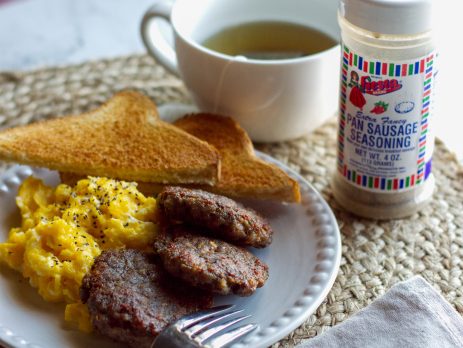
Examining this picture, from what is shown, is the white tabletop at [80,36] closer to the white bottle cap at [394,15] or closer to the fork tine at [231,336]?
the white bottle cap at [394,15]

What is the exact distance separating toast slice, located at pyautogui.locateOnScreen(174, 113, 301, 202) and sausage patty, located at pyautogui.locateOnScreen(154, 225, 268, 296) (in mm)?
319

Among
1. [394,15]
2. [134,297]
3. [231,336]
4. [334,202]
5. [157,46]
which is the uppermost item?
[394,15]

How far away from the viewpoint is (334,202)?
8.27ft

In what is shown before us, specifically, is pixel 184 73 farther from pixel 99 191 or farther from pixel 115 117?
pixel 99 191

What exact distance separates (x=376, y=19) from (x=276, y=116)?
2.23ft

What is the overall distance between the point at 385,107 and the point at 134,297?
0.93 meters

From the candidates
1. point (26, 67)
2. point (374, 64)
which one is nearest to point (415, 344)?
point (374, 64)

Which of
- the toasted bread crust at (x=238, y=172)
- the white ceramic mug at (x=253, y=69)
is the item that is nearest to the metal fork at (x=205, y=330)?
the toasted bread crust at (x=238, y=172)

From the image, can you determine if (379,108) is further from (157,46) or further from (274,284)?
(157,46)

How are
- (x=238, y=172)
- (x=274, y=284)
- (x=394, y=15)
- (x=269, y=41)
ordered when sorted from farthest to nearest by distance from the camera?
(x=269, y=41) → (x=238, y=172) → (x=274, y=284) → (x=394, y=15)

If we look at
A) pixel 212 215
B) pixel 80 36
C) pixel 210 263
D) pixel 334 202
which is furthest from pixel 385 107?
pixel 80 36

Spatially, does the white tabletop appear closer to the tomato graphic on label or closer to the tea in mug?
the tea in mug

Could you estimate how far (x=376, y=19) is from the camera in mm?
2045

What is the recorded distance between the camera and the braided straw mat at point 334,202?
2191 millimetres
